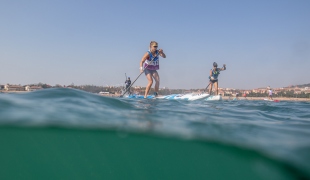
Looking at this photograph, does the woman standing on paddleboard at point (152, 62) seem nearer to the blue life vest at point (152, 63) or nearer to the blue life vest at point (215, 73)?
the blue life vest at point (152, 63)

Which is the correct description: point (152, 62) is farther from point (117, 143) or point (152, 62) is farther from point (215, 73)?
point (117, 143)

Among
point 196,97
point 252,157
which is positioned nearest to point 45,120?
point 252,157

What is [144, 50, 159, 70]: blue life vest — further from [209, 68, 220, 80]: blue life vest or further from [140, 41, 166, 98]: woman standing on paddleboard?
[209, 68, 220, 80]: blue life vest

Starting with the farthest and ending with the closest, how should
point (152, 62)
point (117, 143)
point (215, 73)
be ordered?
point (215, 73), point (152, 62), point (117, 143)

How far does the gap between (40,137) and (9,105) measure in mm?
729

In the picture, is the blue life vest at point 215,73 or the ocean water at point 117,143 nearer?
the ocean water at point 117,143

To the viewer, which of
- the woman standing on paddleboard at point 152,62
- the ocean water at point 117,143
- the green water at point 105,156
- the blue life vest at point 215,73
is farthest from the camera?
the blue life vest at point 215,73

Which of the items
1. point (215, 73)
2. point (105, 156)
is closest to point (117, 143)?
point (105, 156)

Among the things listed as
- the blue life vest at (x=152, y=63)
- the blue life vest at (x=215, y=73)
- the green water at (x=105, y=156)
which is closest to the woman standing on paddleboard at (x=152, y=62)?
the blue life vest at (x=152, y=63)

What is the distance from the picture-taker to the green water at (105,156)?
331 cm

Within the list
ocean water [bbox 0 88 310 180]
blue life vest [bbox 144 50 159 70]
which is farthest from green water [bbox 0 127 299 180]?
blue life vest [bbox 144 50 159 70]

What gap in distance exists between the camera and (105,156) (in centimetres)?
361

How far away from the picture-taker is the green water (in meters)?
3.31

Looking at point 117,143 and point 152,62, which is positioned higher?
point 152,62
